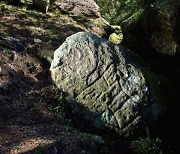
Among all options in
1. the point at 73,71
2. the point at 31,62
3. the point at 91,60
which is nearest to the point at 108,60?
the point at 91,60

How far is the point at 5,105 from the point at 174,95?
503 centimetres

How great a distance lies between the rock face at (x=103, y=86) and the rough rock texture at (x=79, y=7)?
770cm

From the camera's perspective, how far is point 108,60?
29.9 ft

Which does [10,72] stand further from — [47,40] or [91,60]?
[47,40]

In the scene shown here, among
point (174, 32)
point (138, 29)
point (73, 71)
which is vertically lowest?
point (73, 71)

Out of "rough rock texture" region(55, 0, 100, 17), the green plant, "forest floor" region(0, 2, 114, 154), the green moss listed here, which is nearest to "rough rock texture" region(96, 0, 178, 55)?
the green plant

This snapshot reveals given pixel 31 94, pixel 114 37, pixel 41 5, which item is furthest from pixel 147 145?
pixel 41 5

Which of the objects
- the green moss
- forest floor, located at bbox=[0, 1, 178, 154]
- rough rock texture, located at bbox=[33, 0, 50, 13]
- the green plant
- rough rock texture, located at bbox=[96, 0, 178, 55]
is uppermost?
rough rock texture, located at bbox=[96, 0, 178, 55]

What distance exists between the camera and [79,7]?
17.5 m

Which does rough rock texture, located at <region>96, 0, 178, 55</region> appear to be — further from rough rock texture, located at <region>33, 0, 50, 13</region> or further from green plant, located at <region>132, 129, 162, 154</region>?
rough rock texture, located at <region>33, 0, 50, 13</region>

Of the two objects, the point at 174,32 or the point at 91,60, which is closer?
the point at 174,32

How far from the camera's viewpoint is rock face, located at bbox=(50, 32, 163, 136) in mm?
8391

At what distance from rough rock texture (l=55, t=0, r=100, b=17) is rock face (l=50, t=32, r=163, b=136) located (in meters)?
7.70

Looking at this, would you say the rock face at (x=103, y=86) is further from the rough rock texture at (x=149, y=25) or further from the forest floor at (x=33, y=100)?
the rough rock texture at (x=149, y=25)
